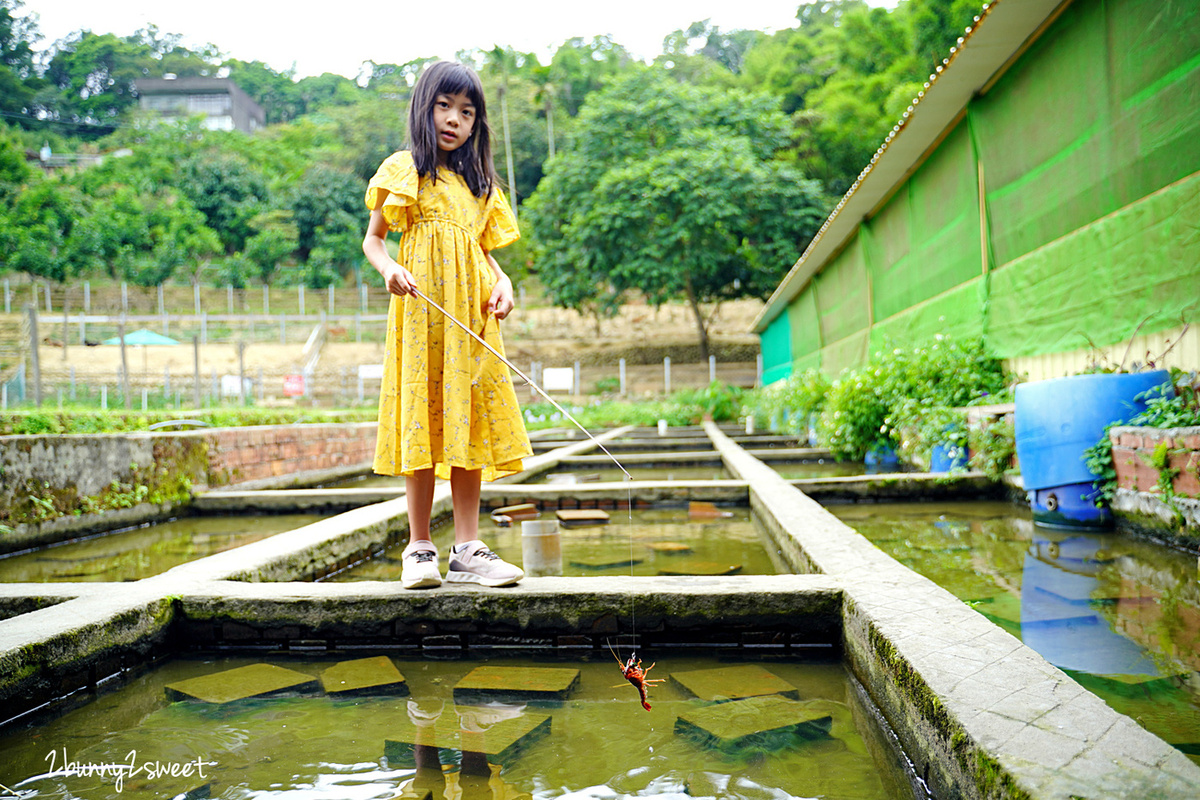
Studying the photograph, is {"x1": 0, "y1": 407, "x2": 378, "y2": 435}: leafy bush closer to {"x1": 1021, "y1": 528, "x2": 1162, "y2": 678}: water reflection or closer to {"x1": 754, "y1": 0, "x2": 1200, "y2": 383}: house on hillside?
{"x1": 1021, "y1": 528, "x2": 1162, "y2": 678}: water reflection

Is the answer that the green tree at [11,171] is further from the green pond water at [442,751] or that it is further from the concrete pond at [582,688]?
the green pond water at [442,751]

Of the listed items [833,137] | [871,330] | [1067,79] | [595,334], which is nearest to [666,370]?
[595,334]

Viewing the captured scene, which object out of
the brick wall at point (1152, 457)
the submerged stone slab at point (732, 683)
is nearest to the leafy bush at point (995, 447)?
the brick wall at point (1152, 457)

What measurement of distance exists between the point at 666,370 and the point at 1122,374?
2228 cm

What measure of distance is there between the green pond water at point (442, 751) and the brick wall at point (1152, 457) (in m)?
1.77

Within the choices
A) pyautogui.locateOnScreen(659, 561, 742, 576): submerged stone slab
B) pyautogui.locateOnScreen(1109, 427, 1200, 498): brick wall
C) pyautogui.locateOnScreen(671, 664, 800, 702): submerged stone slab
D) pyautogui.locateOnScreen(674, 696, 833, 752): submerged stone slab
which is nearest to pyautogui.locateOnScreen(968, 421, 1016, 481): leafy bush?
pyautogui.locateOnScreen(1109, 427, 1200, 498): brick wall

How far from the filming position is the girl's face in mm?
2301

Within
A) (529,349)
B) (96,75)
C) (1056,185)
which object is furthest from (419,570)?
(96,75)

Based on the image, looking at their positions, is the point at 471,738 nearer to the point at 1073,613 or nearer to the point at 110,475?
the point at 1073,613

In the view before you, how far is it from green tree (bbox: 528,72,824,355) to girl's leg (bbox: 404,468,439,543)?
20808 millimetres

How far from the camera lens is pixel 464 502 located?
2270mm

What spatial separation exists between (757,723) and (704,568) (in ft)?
4.28

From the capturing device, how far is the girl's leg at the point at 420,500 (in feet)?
7.34

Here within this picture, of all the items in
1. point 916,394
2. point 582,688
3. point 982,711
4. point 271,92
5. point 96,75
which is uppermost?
point 271,92
